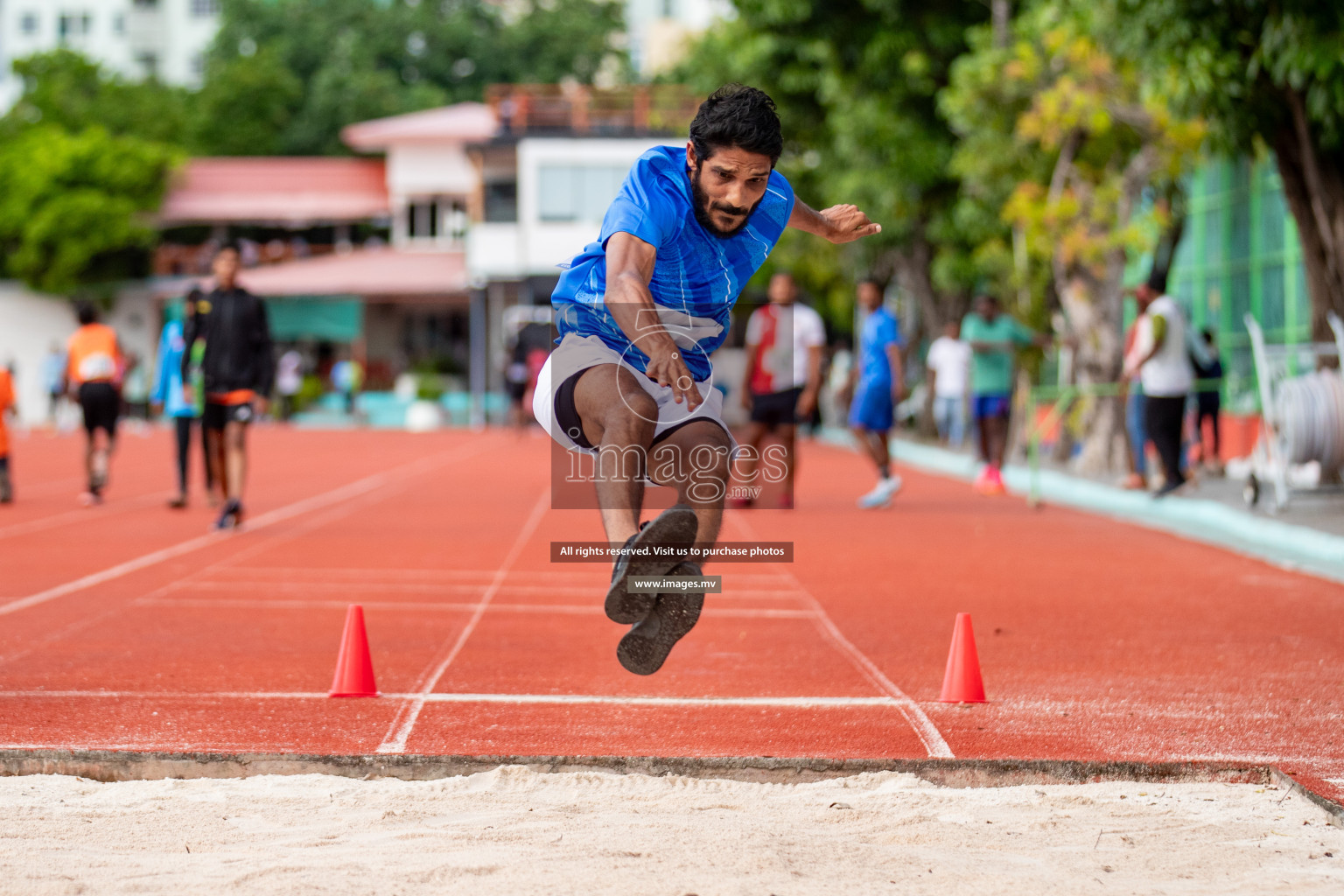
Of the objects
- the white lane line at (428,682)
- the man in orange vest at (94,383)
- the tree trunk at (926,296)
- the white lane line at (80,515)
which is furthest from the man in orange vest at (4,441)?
the tree trunk at (926,296)

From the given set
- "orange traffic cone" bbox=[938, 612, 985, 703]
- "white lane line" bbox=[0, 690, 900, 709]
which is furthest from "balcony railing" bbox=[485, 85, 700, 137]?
"orange traffic cone" bbox=[938, 612, 985, 703]

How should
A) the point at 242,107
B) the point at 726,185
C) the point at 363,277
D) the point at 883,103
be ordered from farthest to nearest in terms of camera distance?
1. the point at 242,107
2. the point at 363,277
3. the point at 883,103
4. the point at 726,185

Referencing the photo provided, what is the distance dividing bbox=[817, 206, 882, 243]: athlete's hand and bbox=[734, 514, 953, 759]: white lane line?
1788mm

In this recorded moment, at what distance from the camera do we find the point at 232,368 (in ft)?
40.1

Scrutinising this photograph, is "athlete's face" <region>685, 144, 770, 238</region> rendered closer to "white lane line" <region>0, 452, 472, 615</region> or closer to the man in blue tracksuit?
"white lane line" <region>0, 452, 472, 615</region>

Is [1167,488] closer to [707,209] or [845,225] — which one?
[845,225]

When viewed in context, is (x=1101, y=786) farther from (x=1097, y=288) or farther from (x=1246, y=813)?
(x=1097, y=288)

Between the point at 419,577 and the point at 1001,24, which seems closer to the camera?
the point at 419,577

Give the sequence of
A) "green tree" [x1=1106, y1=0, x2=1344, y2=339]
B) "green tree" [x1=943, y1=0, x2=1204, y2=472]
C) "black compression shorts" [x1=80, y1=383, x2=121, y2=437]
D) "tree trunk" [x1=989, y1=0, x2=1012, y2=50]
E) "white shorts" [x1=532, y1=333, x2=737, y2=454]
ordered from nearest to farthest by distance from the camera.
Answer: "white shorts" [x1=532, y1=333, x2=737, y2=454] < "green tree" [x1=1106, y1=0, x2=1344, y2=339] < "black compression shorts" [x1=80, y1=383, x2=121, y2=437] < "green tree" [x1=943, y1=0, x2=1204, y2=472] < "tree trunk" [x1=989, y1=0, x2=1012, y2=50]

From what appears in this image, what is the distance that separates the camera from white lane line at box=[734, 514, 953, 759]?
5338mm

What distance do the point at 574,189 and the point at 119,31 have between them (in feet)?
157

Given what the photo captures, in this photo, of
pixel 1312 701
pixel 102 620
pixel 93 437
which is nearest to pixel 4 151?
pixel 93 437

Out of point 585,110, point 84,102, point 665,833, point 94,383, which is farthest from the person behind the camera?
point 84,102

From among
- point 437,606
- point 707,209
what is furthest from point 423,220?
point 707,209
